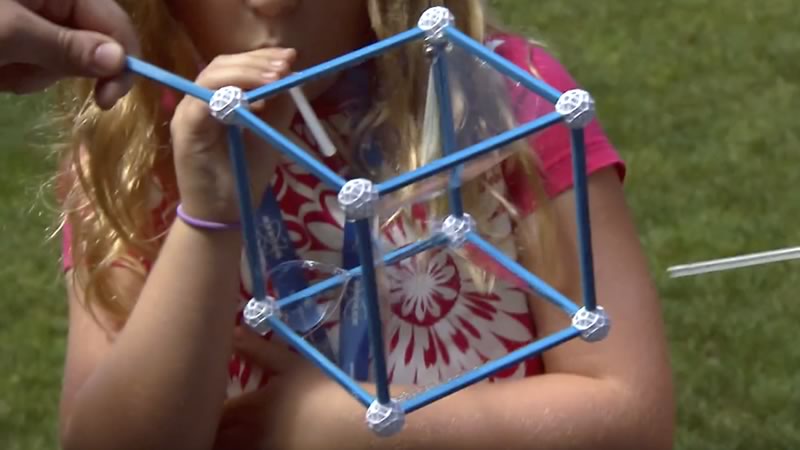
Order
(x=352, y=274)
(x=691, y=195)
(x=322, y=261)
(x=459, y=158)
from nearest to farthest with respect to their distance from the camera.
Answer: (x=459, y=158)
(x=352, y=274)
(x=322, y=261)
(x=691, y=195)

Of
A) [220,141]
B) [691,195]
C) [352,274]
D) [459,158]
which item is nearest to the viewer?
[459,158]

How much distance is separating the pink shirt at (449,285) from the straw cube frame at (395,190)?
6.3 inches

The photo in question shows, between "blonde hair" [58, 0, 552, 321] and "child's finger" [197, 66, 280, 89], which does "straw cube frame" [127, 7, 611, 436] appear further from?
"blonde hair" [58, 0, 552, 321]

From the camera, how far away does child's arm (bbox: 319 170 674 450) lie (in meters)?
0.87

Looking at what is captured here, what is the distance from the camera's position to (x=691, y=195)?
194 centimetres

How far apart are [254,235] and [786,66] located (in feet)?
6.00

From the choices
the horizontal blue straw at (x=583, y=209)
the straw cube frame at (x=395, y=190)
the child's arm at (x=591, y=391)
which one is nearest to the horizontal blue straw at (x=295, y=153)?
the straw cube frame at (x=395, y=190)

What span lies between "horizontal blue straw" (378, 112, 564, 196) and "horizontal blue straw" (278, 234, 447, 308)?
129 mm

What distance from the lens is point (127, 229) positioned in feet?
3.14

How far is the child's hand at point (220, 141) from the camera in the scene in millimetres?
759

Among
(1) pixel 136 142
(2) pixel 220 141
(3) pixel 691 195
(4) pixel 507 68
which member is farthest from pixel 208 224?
(3) pixel 691 195

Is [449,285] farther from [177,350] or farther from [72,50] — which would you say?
[72,50]

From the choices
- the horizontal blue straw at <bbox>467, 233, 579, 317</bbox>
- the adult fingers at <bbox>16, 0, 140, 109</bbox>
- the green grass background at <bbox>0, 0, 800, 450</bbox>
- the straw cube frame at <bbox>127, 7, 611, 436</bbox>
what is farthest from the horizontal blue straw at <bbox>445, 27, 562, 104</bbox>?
the green grass background at <bbox>0, 0, 800, 450</bbox>

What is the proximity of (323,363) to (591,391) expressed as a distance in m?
0.32
